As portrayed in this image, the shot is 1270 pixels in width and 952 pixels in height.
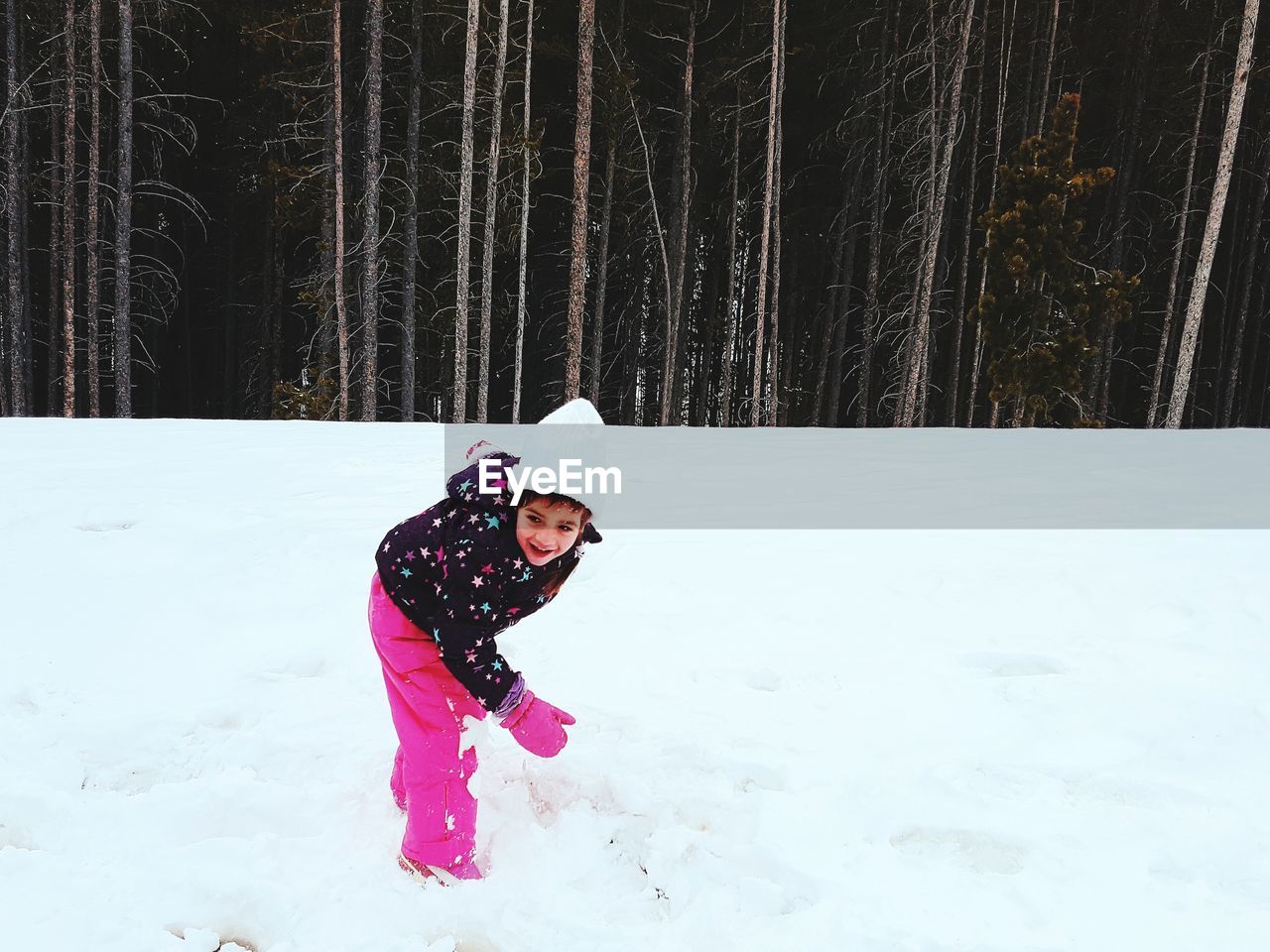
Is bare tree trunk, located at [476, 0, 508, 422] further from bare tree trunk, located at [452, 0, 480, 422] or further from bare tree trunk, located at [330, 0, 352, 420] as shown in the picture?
bare tree trunk, located at [330, 0, 352, 420]

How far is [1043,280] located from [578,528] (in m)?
12.8

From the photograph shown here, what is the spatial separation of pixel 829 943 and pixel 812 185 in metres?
19.5

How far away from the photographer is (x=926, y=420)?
19594mm

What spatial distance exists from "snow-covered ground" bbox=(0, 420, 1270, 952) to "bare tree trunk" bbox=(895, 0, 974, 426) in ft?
30.8

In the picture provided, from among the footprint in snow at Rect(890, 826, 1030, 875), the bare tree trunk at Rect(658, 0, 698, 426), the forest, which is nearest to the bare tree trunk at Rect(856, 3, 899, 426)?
the forest

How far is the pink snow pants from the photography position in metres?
1.89

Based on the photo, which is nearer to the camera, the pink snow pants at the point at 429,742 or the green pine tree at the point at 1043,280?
the pink snow pants at the point at 429,742

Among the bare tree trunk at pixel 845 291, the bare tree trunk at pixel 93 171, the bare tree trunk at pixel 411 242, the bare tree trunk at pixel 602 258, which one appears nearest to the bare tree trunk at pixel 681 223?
the bare tree trunk at pixel 602 258

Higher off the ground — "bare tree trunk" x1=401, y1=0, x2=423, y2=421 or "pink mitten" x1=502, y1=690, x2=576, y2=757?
"bare tree trunk" x1=401, y1=0, x2=423, y2=421

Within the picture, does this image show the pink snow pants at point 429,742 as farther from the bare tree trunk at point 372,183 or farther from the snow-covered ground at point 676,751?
the bare tree trunk at point 372,183

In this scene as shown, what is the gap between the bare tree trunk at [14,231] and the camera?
40.5 feet

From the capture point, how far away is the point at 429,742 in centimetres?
195

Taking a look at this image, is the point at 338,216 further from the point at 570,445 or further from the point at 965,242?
the point at 570,445

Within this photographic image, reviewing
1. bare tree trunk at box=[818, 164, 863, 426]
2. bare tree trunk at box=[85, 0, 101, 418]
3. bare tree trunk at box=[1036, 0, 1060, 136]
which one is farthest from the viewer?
bare tree trunk at box=[818, 164, 863, 426]
